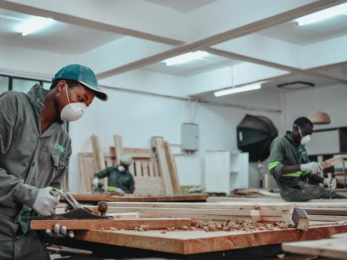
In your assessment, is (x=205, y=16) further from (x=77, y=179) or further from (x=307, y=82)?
(x=307, y=82)

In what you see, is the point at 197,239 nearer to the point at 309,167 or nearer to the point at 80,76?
the point at 80,76

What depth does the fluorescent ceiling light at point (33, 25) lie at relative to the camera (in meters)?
8.50

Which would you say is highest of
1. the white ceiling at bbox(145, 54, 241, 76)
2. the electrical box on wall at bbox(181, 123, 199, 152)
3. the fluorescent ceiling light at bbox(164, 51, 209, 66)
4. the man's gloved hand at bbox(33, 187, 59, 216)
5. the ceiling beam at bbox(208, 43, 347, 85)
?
the white ceiling at bbox(145, 54, 241, 76)

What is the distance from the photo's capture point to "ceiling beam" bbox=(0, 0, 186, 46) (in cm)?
663

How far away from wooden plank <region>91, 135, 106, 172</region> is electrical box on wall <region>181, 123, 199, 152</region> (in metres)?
2.71

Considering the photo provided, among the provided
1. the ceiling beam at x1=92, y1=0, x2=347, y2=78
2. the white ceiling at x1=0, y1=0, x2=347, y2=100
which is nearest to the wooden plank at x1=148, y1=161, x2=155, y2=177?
the white ceiling at x1=0, y1=0, x2=347, y2=100

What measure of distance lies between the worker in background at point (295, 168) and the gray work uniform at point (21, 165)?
3.63 metres

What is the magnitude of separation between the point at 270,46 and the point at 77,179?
5099 mm

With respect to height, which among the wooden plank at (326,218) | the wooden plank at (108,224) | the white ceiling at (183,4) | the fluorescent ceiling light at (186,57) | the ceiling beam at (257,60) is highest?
the white ceiling at (183,4)

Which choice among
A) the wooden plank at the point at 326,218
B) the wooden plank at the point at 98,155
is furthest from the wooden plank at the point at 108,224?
the wooden plank at the point at 98,155

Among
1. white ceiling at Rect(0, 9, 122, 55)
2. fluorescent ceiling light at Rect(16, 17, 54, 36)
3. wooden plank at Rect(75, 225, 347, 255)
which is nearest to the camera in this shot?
wooden plank at Rect(75, 225, 347, 255)

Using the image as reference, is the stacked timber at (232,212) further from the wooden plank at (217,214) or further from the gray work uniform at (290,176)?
the gray work uniform at (290,176)

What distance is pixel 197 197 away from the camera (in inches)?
236

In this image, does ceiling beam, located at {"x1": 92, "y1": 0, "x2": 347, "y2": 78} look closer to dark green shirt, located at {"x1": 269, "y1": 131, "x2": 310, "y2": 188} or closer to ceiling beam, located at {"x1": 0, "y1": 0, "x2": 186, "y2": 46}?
ceiling beam, located at {"x1": 0, "y1": 0, "x2": 186, "y2": 46}
